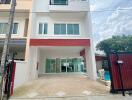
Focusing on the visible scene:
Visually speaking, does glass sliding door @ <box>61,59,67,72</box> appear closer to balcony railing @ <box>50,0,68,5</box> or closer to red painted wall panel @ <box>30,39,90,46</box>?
red painted wall panel @ <box>30,39,90,46</box>

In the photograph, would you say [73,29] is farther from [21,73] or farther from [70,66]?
[21,73]

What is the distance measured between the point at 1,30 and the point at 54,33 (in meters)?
5.82

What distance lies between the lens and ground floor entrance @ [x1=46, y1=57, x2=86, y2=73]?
18334mm

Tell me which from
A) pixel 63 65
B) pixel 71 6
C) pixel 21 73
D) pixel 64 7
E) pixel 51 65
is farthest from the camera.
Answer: pixel 63 65

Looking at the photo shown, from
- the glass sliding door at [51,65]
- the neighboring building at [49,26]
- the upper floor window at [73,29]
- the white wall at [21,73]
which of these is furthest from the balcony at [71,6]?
the glass sliding door at [51,65]

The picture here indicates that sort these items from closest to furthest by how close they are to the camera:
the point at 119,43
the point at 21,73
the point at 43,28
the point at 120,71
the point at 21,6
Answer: the point at 120,71 → the point at 21,73 → the point at 21,6 → the point at 43,28 → the point at 119,43

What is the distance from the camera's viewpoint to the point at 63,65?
61.6 ft

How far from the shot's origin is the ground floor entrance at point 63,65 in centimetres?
1833

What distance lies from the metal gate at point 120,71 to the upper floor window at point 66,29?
810 centimetres

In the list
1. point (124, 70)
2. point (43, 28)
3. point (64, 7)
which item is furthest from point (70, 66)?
point (124, 70)

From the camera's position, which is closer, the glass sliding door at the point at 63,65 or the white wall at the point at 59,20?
the white wall at the point at 59,20

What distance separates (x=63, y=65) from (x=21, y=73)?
345 inches

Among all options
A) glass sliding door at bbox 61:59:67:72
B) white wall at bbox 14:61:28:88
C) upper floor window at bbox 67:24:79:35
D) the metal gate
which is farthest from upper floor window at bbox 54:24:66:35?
the metal gate

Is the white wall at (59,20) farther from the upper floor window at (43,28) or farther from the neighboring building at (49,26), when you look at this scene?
the upper floor window at (43,28)
